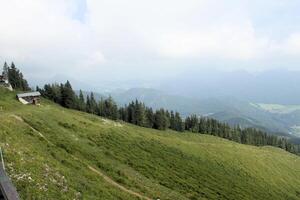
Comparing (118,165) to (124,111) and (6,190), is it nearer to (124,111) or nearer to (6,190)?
(6,190)

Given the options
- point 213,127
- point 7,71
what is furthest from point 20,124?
point 213,127

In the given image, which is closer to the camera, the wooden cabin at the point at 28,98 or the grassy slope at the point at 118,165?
the grassy slope at the point at 118,165

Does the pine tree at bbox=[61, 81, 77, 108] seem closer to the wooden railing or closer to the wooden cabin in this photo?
the wooden cabin

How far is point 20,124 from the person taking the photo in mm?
49562

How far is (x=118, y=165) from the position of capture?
53312 millimetres

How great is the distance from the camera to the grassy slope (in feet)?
105

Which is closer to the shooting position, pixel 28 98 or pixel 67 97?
pixel 28 98

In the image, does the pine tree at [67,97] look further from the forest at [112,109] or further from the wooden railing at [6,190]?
the wooden railing at [6,190]

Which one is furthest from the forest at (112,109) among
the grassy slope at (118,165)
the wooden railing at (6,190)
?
the wooden railing at (6,190)

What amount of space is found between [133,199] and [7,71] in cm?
11762

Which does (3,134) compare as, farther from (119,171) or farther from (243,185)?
(243,185)

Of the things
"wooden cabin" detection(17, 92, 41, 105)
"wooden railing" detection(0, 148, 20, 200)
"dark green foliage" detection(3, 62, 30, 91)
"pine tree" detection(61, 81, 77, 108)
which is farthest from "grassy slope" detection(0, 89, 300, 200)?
"dark green foliage" detection(3, 62, 30, 91)

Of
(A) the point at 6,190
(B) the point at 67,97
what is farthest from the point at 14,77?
(A) the point at 6,190

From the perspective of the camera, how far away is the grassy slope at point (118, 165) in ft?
105
